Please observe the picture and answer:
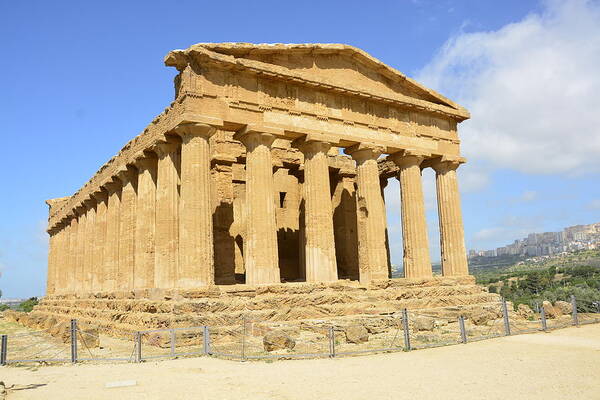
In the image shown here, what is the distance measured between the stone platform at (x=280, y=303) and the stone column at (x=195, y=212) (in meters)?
0.69

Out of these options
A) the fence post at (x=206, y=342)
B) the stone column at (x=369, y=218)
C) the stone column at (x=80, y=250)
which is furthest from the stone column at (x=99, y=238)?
the fence post at (x=206, y=342)

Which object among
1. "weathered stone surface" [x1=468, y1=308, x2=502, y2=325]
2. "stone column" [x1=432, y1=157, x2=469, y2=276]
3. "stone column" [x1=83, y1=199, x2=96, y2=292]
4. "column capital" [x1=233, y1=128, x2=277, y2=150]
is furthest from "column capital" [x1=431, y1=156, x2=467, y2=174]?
"stone column" [x1=83, y1=199, x2=96, y2=292]

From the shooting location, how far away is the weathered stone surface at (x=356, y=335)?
1403 cm

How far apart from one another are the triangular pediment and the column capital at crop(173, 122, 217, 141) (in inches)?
88.2

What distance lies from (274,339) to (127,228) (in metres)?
12.7

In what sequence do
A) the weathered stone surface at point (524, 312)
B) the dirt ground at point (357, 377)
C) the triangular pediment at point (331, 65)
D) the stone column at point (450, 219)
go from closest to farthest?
the dirt ground at point (357, 377)
the triangular pediment at point (331, 65)
the weathered stone surface at point (524, 312)
the stone column at point (450, 219)

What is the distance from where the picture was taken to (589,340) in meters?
13.2

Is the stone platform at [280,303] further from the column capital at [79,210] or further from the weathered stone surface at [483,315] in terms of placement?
the column capital at [79,210]

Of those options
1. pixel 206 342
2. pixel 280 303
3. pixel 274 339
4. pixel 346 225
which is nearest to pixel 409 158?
pixel 346 225

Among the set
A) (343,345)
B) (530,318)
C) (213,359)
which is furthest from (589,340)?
(213,359)

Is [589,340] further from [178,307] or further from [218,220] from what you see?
[218,220]

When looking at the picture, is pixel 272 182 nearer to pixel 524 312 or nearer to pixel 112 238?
pixel 112 238

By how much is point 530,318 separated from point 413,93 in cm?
1112

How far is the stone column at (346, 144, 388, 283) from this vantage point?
67.5ft
